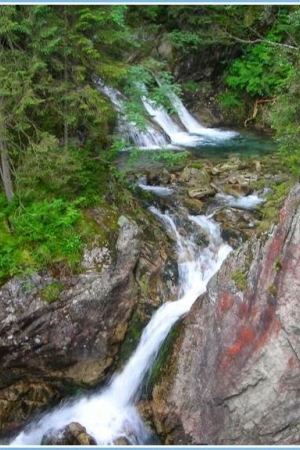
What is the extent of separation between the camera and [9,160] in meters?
9.16

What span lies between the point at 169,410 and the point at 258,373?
1760 millimetres

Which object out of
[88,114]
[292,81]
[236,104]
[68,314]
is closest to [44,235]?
[68,314]

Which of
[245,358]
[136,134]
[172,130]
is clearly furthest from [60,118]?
[172,130]

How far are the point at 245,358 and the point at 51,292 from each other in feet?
11.4

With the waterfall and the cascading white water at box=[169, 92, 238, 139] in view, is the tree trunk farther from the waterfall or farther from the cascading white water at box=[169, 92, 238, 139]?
the cascading white water at box=[169, 92, 238, 139]

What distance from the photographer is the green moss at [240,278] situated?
7.24 metres

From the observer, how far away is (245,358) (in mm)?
6992

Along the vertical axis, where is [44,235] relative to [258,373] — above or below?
above

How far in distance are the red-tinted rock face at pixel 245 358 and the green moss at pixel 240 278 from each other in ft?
0.09

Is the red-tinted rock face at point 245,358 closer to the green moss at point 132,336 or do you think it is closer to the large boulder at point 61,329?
the green moss at point 132,336

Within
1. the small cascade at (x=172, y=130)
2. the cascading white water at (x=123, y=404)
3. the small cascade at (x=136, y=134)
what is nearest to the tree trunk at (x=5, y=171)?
the cascading white water at (x=123, y=404)

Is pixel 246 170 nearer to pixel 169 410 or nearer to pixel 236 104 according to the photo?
pixel 236 104

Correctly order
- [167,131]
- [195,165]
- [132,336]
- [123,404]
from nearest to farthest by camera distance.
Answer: [123,404] < [132,336] < [195,165] < [167,131]

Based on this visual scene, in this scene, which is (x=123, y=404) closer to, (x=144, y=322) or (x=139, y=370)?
(x=139, y=370)
